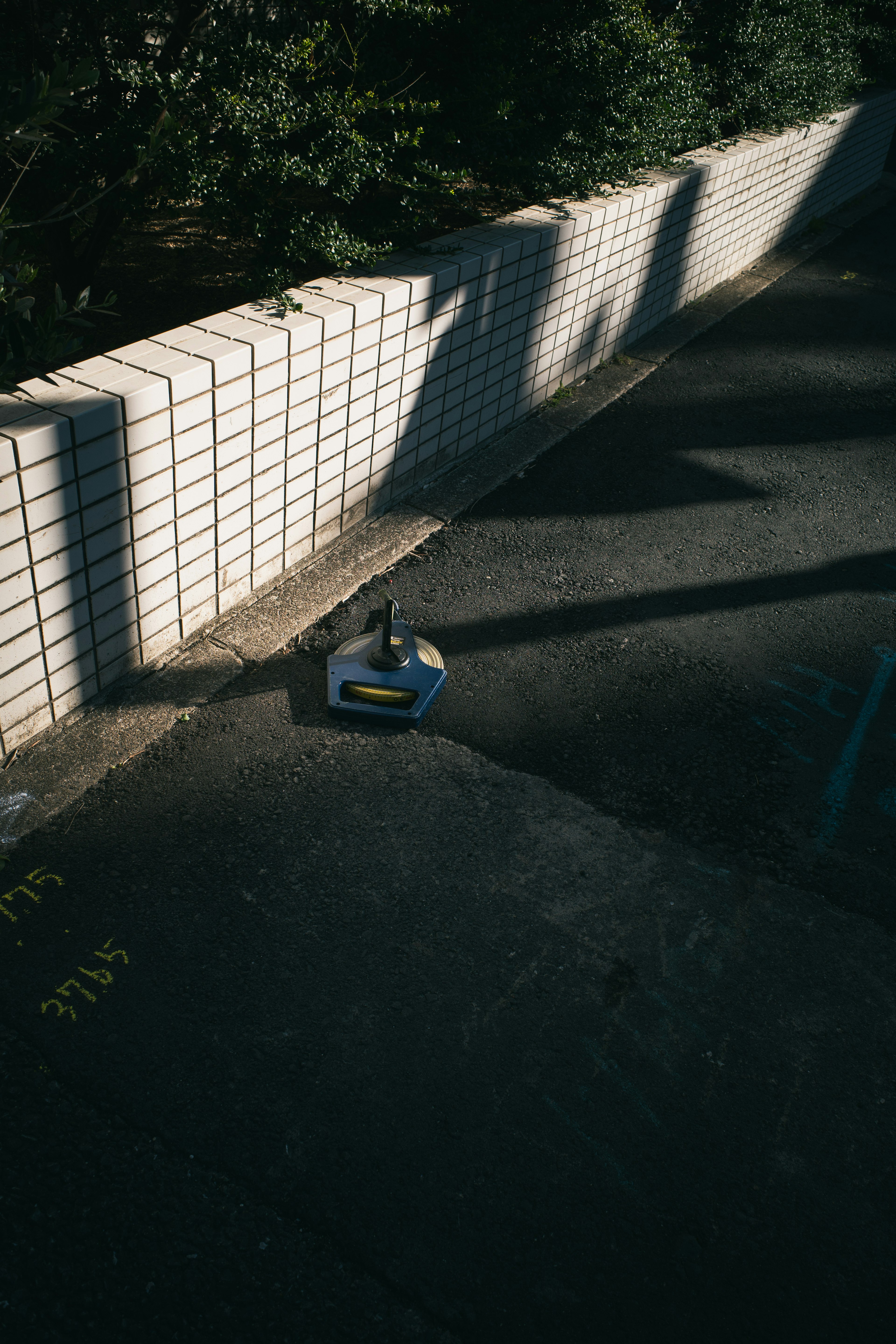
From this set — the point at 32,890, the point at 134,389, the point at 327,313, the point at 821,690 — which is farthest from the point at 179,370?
the point at 821,690

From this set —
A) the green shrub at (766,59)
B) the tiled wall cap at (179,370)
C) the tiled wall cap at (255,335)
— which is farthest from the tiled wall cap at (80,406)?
the green shrub at (766,59)

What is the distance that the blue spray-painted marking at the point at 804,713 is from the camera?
384cm

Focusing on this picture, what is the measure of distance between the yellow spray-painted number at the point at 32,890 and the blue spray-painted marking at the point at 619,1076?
1.77 m

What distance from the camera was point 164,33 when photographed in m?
4.62

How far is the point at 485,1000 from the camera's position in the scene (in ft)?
8.84

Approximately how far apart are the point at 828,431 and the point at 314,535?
4055mm

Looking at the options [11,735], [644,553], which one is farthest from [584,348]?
[11,735]

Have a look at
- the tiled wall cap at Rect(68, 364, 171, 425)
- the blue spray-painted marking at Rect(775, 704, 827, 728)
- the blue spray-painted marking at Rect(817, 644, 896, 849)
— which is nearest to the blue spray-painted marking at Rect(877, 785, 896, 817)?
the blue spray-painted marking at Rect(817, 644, 896, 849)

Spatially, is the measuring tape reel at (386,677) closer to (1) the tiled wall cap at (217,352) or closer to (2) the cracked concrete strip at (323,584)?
(2) the cracked concrete strip at (323,584)

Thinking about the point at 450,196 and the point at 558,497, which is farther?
the point at 558,497

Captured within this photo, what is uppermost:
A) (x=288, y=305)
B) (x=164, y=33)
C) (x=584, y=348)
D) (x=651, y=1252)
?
(x=164, y=33)

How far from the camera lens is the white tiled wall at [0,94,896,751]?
2.99 m

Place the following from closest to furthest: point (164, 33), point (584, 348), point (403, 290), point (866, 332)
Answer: point (403, 290) → point (164, 33) → point (584, 348) → point (866, 332)

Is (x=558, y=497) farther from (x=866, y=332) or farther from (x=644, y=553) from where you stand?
(x=866, y=332)
